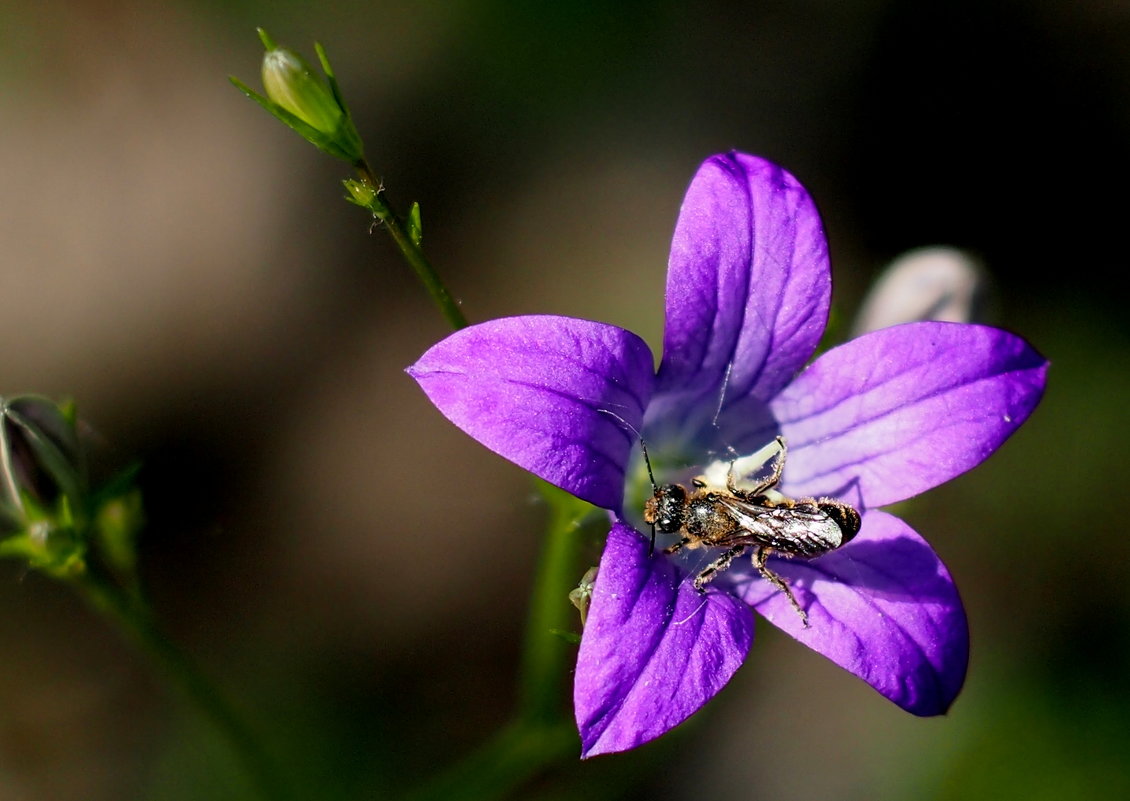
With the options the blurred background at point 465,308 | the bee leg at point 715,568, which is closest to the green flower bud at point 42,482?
the bee leg at point 715,568

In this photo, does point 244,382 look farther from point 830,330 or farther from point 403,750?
point 830,330

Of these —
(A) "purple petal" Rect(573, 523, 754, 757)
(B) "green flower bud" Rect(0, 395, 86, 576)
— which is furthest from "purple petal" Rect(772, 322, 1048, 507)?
(B) "green flower bud" Rect(0, 395, 86, 576)

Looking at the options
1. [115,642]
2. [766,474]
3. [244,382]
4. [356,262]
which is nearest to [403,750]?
[115,642]

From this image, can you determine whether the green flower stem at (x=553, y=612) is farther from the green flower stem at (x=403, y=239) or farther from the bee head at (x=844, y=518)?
the bee head at (x=844, y=518)

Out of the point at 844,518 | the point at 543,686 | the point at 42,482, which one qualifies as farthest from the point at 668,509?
the point at 42,482

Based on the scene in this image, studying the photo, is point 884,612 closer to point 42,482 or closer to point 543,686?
point 543,686

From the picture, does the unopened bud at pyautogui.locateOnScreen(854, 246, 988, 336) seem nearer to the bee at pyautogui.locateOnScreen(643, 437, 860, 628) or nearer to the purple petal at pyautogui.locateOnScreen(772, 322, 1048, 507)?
the purple petal at pyautogui.locateOnScreen(772, 322, 1048, 507)
